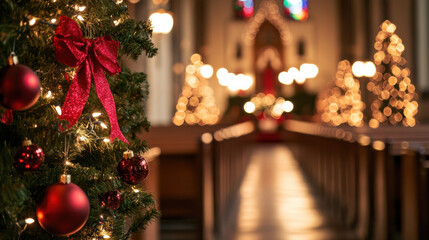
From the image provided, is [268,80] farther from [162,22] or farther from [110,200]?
[110,200]

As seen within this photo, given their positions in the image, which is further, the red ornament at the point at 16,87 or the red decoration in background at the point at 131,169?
the red decoration in background at the point at 131,169

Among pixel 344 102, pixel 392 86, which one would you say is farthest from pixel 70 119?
pixel 344 102

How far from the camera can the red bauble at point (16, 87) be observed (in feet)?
3.42

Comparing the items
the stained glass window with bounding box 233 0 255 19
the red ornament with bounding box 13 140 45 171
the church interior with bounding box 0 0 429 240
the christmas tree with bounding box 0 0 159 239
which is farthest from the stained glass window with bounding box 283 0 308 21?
the red ornament with bounding box 13 140 45 171

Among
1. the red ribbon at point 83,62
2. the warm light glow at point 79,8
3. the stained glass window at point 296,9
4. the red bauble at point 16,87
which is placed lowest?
the red bauble at point 16,87

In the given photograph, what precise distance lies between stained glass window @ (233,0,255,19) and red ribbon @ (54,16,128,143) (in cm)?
2213

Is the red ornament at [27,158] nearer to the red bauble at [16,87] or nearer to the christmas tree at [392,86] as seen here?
the red bauble at [16,87]

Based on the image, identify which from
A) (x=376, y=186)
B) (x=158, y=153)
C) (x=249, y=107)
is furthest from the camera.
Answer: (x=249, y=107)

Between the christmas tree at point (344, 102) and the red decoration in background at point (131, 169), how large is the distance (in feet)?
48.7

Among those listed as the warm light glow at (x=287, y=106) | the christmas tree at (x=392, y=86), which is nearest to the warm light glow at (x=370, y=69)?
the christmas tree at (x=392, y=86)

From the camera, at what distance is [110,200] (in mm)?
1363

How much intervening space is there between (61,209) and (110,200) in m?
0.23

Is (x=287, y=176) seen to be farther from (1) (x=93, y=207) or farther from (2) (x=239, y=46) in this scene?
(2) (x=239, y=46)

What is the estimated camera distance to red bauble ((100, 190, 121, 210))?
1.36 m
